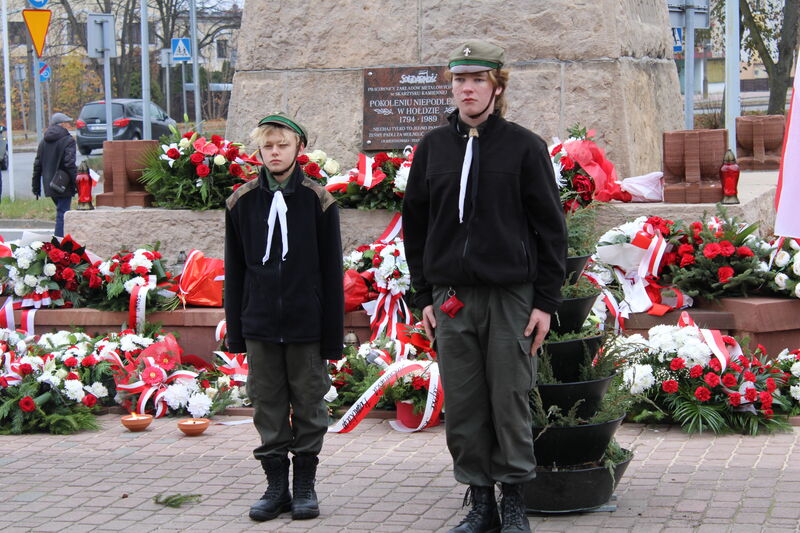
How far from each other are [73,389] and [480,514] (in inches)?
118

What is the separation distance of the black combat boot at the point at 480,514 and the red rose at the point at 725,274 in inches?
107

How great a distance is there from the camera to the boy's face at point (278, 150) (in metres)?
4.61

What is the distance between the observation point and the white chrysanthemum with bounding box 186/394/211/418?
631 centimetres

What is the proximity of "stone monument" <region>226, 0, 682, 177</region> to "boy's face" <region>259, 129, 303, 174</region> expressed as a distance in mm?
3575

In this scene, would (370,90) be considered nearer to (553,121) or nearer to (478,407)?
(553,121)

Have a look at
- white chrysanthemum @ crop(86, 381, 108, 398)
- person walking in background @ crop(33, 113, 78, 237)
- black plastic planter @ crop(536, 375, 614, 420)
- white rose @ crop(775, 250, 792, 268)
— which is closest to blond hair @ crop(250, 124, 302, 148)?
black plastic planter @ crop(536, 375, 614, 420)

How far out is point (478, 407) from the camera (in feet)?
13.8

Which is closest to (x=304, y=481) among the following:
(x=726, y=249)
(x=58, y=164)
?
(x=726, y=249)

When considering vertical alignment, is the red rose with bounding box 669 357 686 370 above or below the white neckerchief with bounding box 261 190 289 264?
below

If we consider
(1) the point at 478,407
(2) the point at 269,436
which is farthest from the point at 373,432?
(1) the point at 478,407

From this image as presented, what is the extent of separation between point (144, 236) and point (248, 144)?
112cm

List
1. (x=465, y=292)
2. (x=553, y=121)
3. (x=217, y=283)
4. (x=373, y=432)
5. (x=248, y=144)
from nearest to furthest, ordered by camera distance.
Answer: (x=465, y=292) < (x=373, y=432) < (x=217, y=283) < (x=553, y=121) < (x=248, y=144)

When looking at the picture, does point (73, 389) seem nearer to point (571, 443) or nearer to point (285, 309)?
point (285, 309)

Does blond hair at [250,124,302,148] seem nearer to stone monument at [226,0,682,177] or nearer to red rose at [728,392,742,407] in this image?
red rose at [728,392,742,407]
